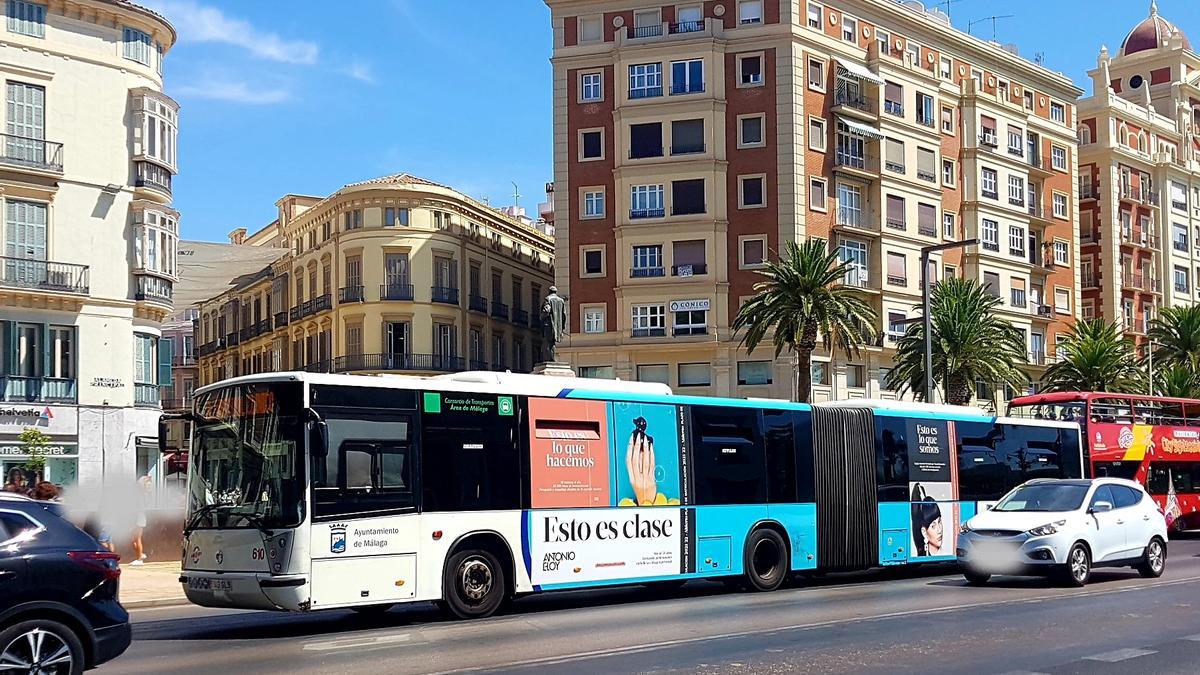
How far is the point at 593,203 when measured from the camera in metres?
64.1

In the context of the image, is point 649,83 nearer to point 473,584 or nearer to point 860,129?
point 860,129

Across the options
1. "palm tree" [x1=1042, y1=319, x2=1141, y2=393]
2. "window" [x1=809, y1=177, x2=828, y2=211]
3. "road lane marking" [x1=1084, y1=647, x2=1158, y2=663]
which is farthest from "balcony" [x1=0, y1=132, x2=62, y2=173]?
"palm tree" [x1=1042, y1=319, x2=1141, y2=393]

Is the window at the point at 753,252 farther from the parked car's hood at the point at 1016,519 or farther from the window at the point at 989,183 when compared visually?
the parked car's hood at the point at 1016,519

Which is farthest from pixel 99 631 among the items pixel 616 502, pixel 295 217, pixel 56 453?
pixel 295 217

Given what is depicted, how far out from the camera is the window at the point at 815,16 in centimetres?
6394

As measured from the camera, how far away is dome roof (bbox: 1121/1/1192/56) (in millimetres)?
92375

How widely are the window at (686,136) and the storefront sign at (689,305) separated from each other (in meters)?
6.93

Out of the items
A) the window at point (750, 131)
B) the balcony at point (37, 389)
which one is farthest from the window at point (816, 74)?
the balcony at point (37, 389)

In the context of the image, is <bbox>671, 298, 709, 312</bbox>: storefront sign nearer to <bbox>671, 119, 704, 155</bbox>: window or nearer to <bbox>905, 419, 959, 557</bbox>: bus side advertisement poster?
<bbox>671, 119, 704, 155</bbox>: window

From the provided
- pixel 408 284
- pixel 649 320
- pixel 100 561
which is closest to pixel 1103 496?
pixel 100 561

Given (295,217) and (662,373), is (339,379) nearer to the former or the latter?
(662,373)

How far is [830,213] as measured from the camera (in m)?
64.2

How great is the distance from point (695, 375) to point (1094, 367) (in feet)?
65.4

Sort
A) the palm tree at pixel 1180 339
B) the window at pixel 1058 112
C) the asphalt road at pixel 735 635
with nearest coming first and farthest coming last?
1. the asphalt road at pixel 735 635
2. the palm tree at pixel 1180 339
3. the window at pixel 1058 112
